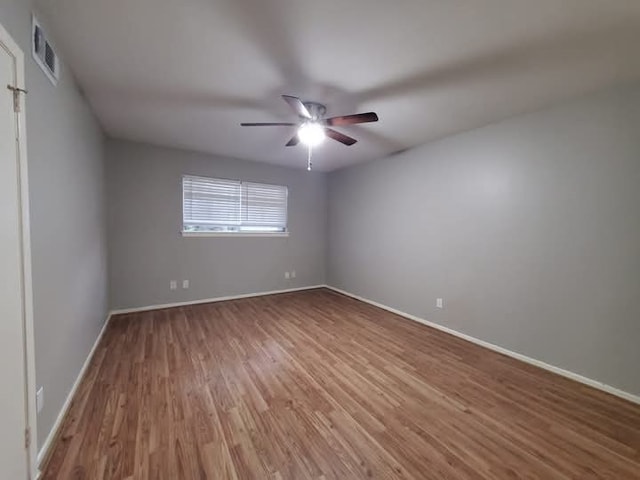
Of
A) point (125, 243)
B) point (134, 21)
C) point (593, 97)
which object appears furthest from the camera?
point (125, 243)

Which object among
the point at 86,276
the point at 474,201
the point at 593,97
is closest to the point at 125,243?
the point at 86,276

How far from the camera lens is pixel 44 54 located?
150 centimetres

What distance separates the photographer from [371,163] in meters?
4.38

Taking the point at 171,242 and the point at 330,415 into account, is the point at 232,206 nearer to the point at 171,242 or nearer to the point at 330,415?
the point at 171,242

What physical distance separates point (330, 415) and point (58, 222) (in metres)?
2.23

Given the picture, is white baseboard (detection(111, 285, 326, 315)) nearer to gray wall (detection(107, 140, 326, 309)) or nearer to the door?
gray wall (detection(107, 140, 326, 309))

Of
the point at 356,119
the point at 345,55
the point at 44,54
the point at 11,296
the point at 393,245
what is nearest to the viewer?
the point at 11,296

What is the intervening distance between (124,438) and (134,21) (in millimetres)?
2456

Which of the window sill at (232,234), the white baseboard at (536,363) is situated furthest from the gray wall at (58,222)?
the white baseboard at (536,363)

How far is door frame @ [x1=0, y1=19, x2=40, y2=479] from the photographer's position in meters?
1.22

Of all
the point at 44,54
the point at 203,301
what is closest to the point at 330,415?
the point at 44,54

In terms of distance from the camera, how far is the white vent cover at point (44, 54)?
1.40 metres

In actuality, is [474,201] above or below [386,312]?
above

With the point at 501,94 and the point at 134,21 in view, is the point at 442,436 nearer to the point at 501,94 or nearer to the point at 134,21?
the point at 501,94
